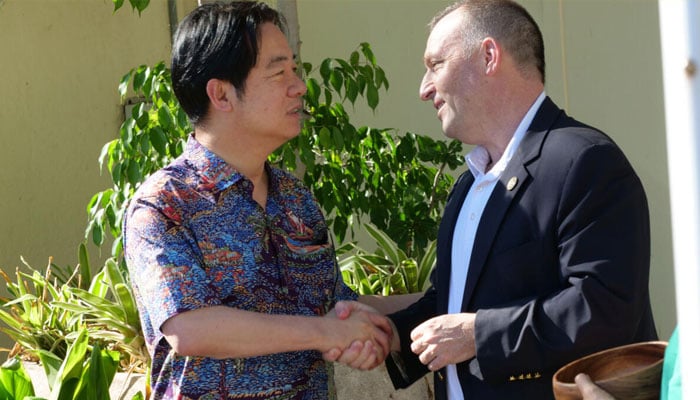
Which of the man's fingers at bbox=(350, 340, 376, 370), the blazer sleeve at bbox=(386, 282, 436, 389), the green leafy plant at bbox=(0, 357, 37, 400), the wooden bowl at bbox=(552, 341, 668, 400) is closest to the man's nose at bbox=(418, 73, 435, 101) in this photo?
the blazer sleeve at bbox=(386, 282, 436, 389)

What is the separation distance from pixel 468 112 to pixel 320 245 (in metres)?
0.59

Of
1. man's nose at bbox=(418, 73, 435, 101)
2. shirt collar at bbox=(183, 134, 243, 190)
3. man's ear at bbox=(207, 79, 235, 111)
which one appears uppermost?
man's ear at bbox=(207, 79, 235, 111)

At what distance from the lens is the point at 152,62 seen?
6898 mm

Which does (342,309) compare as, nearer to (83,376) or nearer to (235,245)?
(235,245)

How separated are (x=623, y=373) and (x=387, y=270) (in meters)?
3.02

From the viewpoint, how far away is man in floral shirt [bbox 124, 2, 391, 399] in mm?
2490

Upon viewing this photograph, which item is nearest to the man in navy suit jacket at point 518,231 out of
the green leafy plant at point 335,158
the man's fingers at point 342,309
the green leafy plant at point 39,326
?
the man's fingers at point 342,309

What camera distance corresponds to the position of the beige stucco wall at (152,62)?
559 centimetres

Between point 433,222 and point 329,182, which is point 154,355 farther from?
point 433,222

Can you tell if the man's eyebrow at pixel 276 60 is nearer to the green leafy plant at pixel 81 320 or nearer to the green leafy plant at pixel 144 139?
the green leafy plant at pixel 144 139

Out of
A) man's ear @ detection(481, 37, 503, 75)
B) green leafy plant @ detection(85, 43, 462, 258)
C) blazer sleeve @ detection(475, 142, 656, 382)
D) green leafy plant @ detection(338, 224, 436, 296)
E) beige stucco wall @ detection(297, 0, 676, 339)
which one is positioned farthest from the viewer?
beige stucco wall @ detection(297, 0, 676, 339)

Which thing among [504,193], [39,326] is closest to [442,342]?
[504,193]

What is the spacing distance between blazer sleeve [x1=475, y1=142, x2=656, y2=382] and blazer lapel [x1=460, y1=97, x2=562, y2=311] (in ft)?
0.34

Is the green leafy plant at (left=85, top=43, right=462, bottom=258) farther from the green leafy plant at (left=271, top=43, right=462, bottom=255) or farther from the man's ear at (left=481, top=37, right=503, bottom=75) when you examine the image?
the man's ear at (left=481, top=37, right=503, bottom=75)
